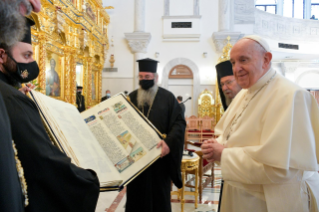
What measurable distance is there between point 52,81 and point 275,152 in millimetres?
7009

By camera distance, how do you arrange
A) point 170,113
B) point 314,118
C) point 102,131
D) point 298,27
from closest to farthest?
point 314,118
point 102,131
point 170,113
point 298,27

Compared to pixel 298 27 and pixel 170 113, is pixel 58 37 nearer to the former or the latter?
pixel 170 113

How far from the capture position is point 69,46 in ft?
25.2

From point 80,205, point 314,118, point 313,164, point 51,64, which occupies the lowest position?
point 80,205

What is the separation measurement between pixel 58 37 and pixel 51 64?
2.97 feet

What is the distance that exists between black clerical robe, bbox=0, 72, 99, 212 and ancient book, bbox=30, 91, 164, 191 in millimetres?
210

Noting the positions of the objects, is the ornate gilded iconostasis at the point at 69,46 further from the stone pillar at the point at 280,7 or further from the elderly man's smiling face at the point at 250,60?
the stone pillar at the point at 280,7

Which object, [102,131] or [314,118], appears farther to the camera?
[102,131]

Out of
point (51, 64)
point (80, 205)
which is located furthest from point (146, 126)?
point (51, 64)

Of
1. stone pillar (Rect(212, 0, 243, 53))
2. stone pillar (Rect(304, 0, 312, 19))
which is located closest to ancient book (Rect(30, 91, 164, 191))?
stone pillar (Rect(212, 0, 243, 53))

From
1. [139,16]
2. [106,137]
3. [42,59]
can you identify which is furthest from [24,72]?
[139,16]

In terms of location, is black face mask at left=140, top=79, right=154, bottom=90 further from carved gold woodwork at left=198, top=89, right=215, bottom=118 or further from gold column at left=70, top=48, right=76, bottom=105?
carved gold woodwork at left=198, top=89, right=215, bottom=118

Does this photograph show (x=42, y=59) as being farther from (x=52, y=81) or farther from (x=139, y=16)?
(x=139, y=16)

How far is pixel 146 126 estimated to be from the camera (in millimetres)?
2242
